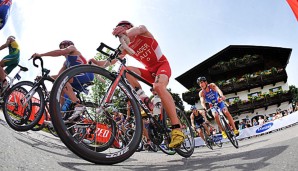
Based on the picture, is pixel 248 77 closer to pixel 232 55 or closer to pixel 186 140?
pixel 232 55

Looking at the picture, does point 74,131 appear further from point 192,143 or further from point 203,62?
point 203,62

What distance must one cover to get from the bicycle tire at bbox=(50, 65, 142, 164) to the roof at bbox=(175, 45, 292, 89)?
1698 inches

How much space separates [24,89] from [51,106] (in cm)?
354

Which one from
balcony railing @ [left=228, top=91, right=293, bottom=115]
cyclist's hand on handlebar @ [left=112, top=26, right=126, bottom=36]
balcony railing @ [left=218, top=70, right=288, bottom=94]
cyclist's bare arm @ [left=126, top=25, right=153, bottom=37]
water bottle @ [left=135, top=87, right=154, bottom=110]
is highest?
balcony railing @ [left=218, top=70, right=288, bottom=94]

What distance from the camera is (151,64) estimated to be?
4078 millimetres

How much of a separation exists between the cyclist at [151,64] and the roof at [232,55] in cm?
4197

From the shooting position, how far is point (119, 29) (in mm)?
3160

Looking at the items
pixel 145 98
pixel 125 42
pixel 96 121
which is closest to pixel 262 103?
pixel 145 98

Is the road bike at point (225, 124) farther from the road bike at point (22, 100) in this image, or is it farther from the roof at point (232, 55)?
the roof at point (232, 55)

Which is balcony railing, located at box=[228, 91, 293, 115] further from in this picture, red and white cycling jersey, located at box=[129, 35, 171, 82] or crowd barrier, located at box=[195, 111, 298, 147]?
red and white cycling jersey, located at box=[129, 35, 171, 82]

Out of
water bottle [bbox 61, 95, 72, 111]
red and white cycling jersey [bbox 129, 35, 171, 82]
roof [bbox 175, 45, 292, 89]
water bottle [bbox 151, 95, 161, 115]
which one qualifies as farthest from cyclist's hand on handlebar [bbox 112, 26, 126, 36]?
roof [bbox 175, 45, 292, 89]

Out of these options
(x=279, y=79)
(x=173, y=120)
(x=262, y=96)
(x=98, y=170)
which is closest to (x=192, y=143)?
(x=173, y=120)

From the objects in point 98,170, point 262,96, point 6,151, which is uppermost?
point 262,96

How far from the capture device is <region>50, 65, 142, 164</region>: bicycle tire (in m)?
2.32
